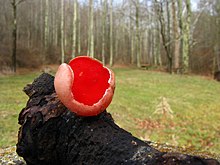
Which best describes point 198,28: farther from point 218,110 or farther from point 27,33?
point 218,110

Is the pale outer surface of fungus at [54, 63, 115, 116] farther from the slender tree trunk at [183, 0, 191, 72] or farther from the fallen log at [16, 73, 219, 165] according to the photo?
the slender tree trunk at [183, 0, 191, 72]

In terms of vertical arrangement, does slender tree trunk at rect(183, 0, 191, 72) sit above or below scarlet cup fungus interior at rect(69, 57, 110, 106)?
above

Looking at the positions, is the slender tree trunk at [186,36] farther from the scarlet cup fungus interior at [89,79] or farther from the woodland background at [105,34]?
the scarlet cup fungus interior at [89,79]

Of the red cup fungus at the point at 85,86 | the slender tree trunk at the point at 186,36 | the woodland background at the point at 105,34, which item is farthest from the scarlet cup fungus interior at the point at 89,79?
the woodland background at the point at 105,34

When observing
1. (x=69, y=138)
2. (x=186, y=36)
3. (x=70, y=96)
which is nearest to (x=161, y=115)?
(x=69, y=138)

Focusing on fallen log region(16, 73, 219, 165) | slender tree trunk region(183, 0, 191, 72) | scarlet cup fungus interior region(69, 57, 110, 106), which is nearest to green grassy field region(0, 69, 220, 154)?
Result: fallen log region(16, 73, 219, 165)

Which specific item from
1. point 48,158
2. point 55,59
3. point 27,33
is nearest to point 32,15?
point 27,33

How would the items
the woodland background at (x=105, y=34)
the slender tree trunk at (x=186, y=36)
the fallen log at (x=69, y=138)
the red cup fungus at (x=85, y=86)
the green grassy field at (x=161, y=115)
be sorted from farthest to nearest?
the woodland background at (x=105, y=34)
the slender tree trunk at (x=186, y=36)
the green grassy field at (x=161, y=115)
the red cup fungus at (x=85, y=86)
the fallen log at (x=69, y=138)
